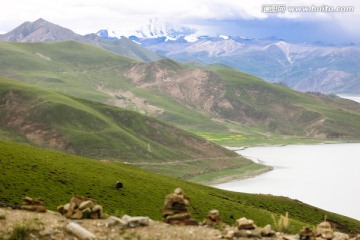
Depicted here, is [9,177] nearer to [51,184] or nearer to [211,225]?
[51,184]

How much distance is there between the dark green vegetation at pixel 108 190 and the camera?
58.8 m

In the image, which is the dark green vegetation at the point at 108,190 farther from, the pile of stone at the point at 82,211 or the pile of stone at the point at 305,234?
the pile of stone at the point at 305,234

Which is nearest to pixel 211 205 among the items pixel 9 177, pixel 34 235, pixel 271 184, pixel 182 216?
pixel 9 177

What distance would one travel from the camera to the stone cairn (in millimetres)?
33031

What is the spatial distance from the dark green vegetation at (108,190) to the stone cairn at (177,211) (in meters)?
22.6

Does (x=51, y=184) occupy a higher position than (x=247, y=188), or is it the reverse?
(x=51, y=184)

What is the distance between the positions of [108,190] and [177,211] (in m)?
35.2

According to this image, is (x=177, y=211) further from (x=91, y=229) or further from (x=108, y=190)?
(x=108, y=190)

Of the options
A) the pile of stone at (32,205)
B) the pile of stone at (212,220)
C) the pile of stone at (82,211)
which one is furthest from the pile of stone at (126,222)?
the pile of stone at (32,205)

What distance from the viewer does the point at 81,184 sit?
221ft

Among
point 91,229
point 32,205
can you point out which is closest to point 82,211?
point 91,229

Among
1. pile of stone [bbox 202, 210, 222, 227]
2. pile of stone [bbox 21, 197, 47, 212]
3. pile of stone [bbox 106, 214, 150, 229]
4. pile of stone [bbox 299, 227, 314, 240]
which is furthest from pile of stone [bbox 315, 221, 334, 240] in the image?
pile of stone [bbox 21, 197, 47, 212]

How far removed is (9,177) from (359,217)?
10724 cm

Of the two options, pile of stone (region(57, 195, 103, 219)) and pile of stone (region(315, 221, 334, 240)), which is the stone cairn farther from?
pile of stone (region(315, 221, 334, 240))
